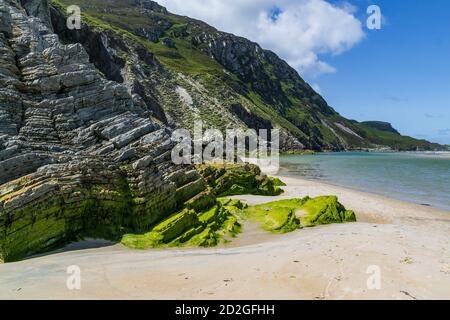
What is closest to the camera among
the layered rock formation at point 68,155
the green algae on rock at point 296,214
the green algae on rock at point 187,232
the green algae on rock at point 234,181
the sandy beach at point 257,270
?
the sandy beach at point 257,270

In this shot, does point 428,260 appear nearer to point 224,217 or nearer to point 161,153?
point 224,217

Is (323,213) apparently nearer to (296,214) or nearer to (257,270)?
(296,214)

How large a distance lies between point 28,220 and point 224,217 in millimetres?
11169

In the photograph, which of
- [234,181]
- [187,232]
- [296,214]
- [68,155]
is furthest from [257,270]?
[234,181]

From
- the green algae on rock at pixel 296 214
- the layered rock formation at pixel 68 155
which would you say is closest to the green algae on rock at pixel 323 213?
the green algae on rock at pixel 296 214

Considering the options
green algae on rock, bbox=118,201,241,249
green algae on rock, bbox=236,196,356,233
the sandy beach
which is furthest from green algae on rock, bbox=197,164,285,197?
the sandy beach

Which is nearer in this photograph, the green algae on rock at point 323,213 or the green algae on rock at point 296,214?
the green algae on rock at point 296,214

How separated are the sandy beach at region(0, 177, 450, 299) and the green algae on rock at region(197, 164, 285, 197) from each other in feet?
41.4

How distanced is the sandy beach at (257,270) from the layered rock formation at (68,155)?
73.7 inches

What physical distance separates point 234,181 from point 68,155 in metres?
18.7

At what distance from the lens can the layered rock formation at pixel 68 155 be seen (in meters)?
15.5

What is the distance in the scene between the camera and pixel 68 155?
17781 millimetres

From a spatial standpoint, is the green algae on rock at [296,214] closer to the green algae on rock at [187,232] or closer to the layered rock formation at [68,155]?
the green algae on rock at [187,232]

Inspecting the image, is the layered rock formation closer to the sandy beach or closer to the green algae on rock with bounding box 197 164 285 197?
the sandy beach
